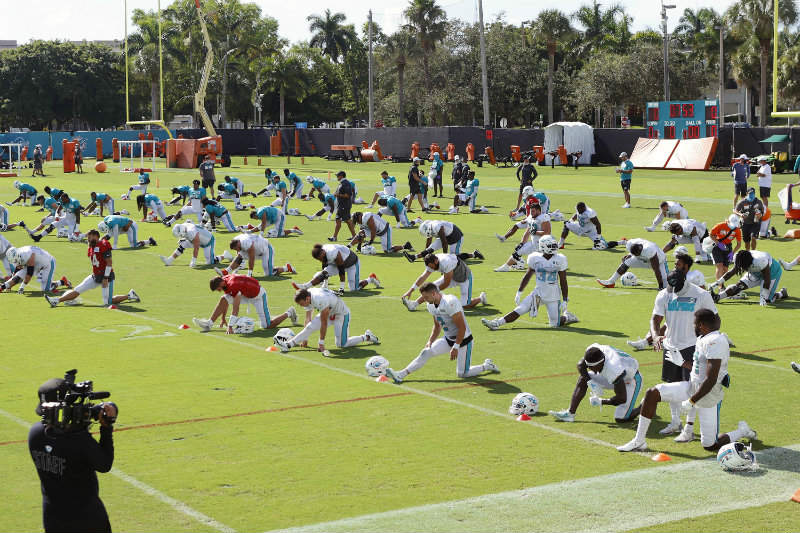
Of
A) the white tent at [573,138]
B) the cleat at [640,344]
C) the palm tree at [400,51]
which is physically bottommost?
the cleat at [640,344]

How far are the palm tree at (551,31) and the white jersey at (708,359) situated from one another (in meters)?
89.2

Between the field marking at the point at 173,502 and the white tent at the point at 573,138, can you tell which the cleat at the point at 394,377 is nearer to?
Answer: the field marking at the point at 173,502

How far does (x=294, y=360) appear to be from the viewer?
17.6 metres

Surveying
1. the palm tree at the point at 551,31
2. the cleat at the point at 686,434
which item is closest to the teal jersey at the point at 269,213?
the cleat at the point at 686,434

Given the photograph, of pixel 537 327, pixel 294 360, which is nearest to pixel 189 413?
pixel 294 360

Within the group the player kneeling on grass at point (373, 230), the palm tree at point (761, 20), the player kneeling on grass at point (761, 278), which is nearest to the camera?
the player kneeling on grass at point (761, 278)

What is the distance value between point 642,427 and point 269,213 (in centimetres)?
2300

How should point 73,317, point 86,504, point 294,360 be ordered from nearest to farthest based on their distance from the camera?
1. point 86,504
2. point 294,360
3. point 73,317

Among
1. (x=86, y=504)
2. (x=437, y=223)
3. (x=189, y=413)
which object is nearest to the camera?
(x=86, y=504)

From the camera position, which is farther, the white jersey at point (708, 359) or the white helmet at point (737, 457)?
the white jersey at point (708, 359)

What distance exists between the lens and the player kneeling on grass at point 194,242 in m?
28.3

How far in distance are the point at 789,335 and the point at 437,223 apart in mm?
8581

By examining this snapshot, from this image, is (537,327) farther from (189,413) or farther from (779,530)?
(779,530)

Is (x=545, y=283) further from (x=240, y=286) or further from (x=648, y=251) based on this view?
(x=240, y=286)
